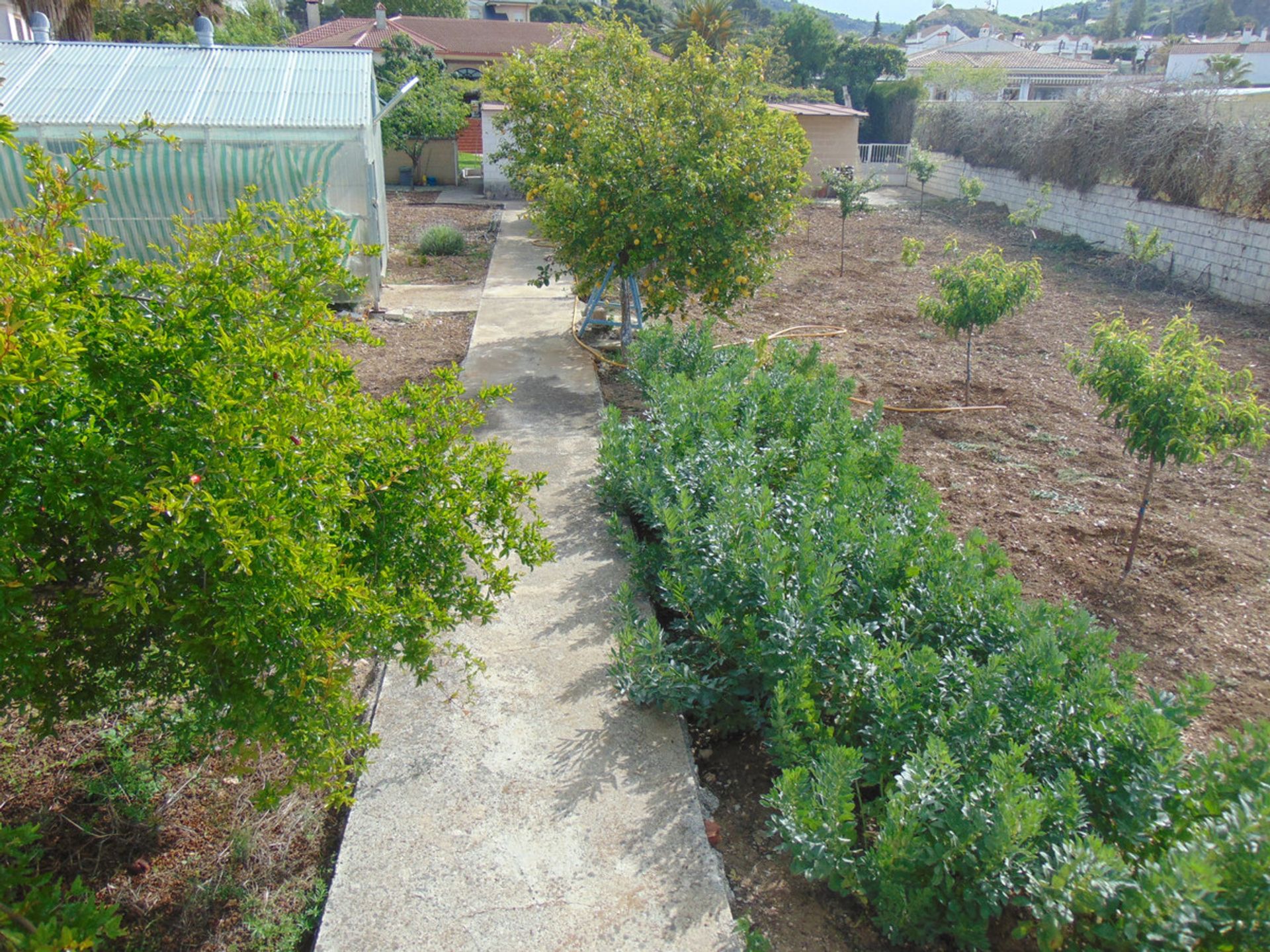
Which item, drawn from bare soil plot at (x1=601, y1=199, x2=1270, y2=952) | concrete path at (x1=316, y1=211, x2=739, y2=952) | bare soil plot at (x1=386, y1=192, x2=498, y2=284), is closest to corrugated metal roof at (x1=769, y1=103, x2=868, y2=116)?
bare soil plot at (x1=386, y1=192, x2=498, y2=284)

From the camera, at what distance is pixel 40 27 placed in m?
11.4

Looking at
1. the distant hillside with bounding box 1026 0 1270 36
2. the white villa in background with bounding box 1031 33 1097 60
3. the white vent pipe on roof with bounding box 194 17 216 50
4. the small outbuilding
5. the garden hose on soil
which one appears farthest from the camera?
the distant hillside with bounding box 1026 0 1270 36

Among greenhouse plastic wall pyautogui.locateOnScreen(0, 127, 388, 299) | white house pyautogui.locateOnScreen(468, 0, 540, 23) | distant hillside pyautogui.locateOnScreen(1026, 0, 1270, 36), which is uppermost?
distant hillside pyautogui.locateOnScreen(1026, 0, 1270, 36)

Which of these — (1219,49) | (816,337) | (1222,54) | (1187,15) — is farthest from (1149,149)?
(1187,15)

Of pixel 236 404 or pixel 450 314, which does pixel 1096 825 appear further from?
pixel 450 314

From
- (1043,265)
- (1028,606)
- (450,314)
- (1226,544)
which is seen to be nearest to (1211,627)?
(1226,544)

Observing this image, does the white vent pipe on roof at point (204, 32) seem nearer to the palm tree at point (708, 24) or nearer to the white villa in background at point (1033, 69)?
the palm tree at point (708, 24)

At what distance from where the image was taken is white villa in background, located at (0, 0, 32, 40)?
1402 cm

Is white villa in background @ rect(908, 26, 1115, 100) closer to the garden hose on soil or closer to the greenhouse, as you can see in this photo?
the garden hose on soil

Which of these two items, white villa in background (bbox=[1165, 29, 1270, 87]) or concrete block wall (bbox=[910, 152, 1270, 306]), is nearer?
concrete block wall (bbox=[910, 152, 1270, 306])

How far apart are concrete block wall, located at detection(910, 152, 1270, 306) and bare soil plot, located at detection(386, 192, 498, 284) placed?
11.0m

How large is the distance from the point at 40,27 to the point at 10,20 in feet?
12.3

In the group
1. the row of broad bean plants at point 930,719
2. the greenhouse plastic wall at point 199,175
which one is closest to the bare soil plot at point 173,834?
the row of broad bean plants at point 930,719

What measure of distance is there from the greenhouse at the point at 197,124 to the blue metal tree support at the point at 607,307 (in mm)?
2452
